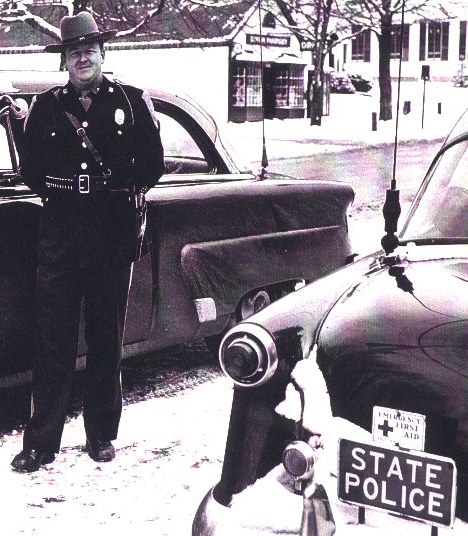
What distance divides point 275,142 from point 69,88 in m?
24.8

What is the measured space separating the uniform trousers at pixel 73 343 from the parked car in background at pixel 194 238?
0.17 m

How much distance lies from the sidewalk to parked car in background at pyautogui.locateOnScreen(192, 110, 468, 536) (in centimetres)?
1590

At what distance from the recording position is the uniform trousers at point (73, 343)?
4324mm

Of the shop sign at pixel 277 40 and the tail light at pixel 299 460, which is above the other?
the shop sign at pixel 277 40

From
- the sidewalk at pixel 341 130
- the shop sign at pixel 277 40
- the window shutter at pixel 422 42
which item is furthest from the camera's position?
the window shutter at pixel 422 42

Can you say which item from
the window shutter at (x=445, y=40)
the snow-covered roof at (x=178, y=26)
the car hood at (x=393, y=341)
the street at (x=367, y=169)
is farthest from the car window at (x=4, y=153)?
the window shutter at (x=445, y=40)

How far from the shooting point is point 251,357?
10.0ft

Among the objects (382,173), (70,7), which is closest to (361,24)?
(70,7)

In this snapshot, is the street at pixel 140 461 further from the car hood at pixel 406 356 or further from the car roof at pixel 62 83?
the car roof at pixel 62 83

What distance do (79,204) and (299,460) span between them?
1760mm

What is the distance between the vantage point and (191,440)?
4719mm

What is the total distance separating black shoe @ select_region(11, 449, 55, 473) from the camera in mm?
4301

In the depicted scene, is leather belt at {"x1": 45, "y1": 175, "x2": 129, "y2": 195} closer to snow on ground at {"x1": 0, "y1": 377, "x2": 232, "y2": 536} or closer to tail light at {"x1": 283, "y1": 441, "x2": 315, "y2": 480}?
snow on ground at {"x1": 0, "y1": 377, "x2": 232, "y2": 536}

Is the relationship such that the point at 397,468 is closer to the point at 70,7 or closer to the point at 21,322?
the point at 21,322
